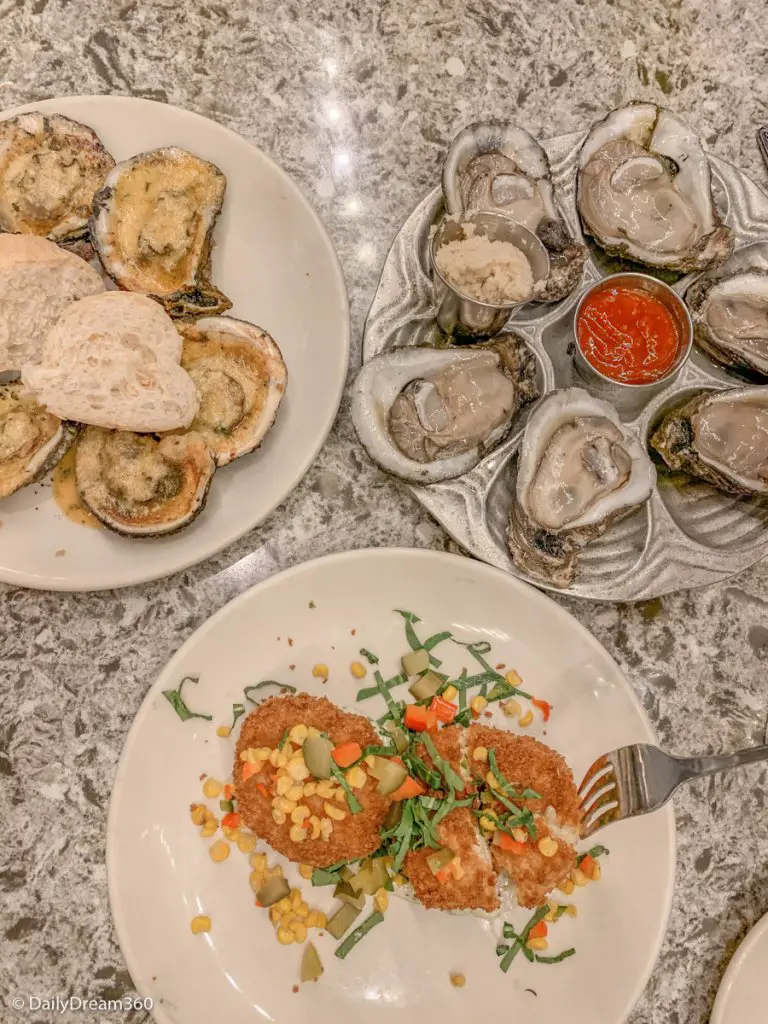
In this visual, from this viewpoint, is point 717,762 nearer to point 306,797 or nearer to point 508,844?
point 508,844

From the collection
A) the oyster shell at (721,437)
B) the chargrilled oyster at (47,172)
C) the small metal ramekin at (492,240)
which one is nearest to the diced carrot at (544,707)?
the oyster shell at (721,437)

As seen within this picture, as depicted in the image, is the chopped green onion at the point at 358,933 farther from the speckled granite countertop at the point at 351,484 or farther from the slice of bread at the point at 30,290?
the slice of bread at the point at 30,290

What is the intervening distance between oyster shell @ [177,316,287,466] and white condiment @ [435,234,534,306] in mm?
485

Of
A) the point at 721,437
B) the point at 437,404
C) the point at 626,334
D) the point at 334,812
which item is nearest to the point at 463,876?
the point at 334,812

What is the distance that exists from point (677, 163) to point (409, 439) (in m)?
1.09

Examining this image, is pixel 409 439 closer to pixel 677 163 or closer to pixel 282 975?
pixel 677 163

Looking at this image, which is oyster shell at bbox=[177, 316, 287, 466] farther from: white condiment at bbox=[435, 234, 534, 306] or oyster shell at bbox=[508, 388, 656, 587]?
oyster shell at bbox=[508, 388, 656, 587]

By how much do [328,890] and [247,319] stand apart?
149 centimetres

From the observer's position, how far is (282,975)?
5.72 feet

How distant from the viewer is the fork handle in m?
1.73

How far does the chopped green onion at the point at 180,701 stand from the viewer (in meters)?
1.73

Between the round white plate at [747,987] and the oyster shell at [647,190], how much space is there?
69.2 inches

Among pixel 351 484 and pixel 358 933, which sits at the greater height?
pixel 351 484

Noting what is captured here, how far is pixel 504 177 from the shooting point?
192cm
